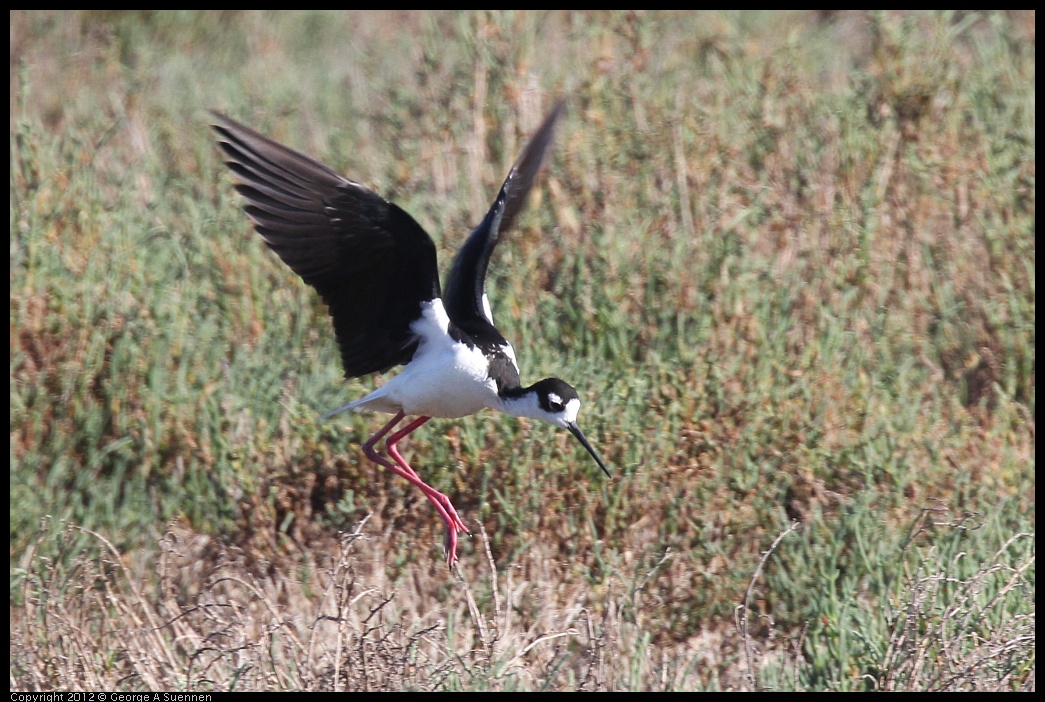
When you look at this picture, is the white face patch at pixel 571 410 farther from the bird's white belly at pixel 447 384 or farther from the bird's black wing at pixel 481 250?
the bird's black wing at pixel 481 250

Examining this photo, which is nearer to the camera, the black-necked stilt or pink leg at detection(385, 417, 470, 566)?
the black-necked stilt

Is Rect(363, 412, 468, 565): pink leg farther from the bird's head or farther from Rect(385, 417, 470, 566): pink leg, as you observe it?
the bird's head

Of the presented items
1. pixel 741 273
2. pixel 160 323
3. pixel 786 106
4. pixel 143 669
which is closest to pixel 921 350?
pixel 741 273

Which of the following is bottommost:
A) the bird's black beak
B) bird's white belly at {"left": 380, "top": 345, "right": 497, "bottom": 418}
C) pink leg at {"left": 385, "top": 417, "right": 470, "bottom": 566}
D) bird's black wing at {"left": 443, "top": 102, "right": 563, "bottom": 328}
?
pink leg at {"left": 385, "top": 417, "right": 470, "bottom": 566}

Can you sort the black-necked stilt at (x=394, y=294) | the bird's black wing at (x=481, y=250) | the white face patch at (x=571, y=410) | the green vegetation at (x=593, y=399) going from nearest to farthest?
the green vegetation at (x=593, y=399)
the black-necked stilt at (x=394, y=294)
the white face patch at (x=571, y=410)
the bird's black wing at (x=481, y=250)

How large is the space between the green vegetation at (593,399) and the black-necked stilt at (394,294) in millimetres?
282

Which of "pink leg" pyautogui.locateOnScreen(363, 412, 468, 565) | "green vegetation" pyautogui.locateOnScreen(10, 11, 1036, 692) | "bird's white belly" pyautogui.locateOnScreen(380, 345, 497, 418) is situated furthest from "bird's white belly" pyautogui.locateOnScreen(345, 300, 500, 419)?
"green vegetation" pyautogui.locateOnScreen(10, 11, 1036, 692)

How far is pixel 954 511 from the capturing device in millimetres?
3809

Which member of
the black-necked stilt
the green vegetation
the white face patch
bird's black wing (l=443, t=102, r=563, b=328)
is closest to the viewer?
the green vegetation

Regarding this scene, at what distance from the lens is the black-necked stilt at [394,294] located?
11.1ft

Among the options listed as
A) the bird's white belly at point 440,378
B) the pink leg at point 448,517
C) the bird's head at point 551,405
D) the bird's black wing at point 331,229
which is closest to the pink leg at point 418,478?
the pink leg at point 448,517

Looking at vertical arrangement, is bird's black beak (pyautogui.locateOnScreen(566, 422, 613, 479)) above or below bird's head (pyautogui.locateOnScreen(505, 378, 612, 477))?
below

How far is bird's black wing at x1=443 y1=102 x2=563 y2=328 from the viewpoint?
3.79m

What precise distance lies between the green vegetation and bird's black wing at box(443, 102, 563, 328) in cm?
34
